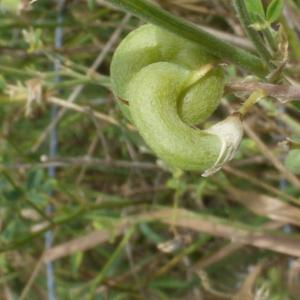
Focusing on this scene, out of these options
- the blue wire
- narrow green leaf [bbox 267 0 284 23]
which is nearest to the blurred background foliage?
the blue wire

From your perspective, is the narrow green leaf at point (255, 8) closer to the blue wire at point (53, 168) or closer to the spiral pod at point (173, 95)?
the spiral pod at point (173, 95)

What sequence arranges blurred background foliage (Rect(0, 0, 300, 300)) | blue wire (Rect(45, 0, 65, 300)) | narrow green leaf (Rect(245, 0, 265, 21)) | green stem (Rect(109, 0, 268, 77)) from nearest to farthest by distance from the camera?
1. green stem (Rect(109, 0, 268, 77))
2. narrow green leaf (Rect(245, 0, 265, 21))
3. blurred background foliage (Rect(0, 0, 300, 300))
4. blue wire (Rect(45, 0, 65, 300))

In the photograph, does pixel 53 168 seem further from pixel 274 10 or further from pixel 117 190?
pixel 274 10

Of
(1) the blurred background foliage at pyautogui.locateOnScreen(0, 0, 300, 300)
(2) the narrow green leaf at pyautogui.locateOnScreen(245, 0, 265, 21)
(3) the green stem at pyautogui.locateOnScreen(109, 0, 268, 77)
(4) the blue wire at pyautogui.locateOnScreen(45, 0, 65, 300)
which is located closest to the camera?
(3) the green stem at pyautogui.locateOnScreen(109, 0, 268, 77)

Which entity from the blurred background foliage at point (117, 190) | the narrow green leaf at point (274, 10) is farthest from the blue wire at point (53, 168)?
the narrow green leaf at point (274, 10)

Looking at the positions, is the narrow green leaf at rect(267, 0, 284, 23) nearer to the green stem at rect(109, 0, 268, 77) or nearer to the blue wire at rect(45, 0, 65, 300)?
the green stem at rect(109, 0, 268, 77)

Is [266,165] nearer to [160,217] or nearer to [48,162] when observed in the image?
[160,217]
